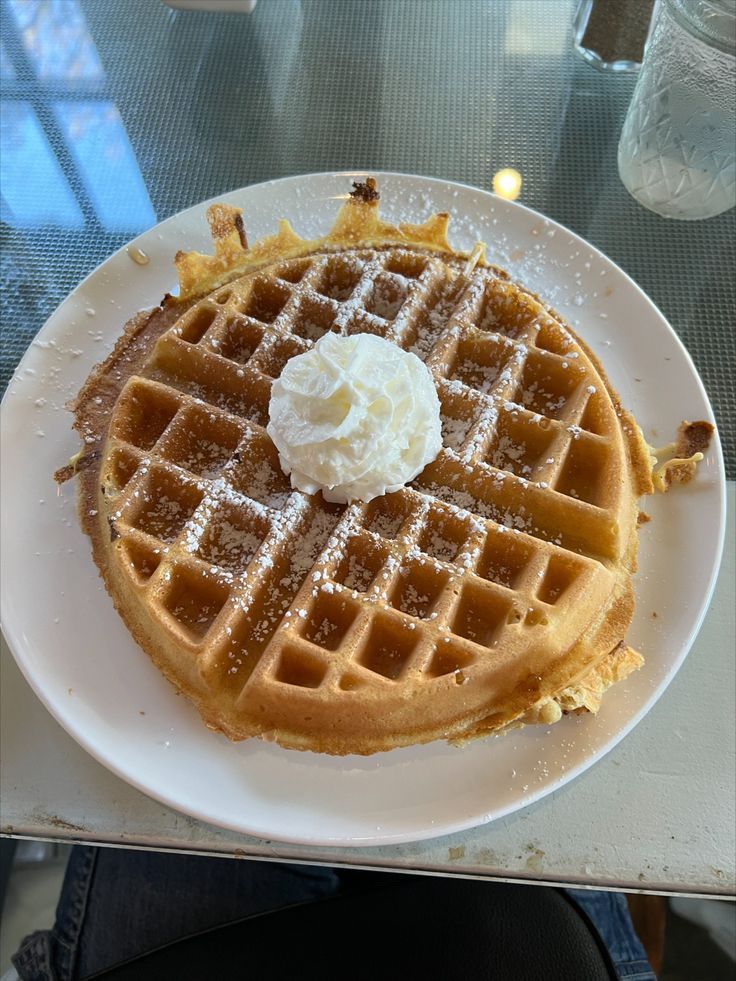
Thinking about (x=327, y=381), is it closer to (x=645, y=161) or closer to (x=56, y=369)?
(x=56, y=369)

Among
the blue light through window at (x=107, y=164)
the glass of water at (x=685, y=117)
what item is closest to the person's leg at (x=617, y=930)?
the glass of water at (x=685, y=117)

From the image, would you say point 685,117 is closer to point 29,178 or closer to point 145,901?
point 29,178

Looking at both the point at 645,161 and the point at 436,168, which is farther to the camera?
the point at 436,168

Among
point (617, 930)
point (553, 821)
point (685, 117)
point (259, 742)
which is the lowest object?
point (617, 930)

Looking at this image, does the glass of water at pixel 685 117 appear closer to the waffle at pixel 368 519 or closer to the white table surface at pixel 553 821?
the waffle at pixel 368 519

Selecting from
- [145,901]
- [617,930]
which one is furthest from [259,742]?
[617,930]

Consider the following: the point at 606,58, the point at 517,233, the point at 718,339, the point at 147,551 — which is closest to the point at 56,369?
the point at 147,551
